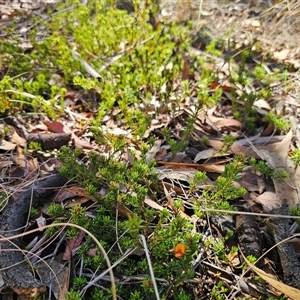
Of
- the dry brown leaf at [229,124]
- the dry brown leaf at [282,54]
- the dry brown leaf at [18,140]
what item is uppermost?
the dry brown leaf at [282,54]

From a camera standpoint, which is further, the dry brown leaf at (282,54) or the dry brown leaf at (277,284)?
the dry brown leaf at (282,54)

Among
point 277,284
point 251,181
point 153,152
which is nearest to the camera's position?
point 277,284

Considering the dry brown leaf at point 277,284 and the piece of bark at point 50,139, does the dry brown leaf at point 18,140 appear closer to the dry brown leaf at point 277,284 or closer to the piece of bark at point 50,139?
the piece of bark at point 50,139

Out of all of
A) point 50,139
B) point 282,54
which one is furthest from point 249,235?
point 282,54

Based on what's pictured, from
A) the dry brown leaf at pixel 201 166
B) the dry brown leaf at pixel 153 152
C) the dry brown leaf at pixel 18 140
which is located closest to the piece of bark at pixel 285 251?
the dry brown leaf at pixel 201 166

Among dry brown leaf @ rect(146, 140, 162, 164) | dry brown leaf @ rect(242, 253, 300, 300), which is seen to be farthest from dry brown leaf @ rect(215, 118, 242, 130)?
dry brown leaf @ rect(242, 253, 300, 300)

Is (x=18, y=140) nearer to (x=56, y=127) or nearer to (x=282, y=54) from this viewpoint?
(x=56, y=127)

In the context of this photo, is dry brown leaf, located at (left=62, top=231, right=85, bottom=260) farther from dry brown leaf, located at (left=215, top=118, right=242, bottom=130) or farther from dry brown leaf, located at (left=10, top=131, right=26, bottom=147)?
dry brown leaf, located at (left=215, top=118, right=242, bottom=130)
